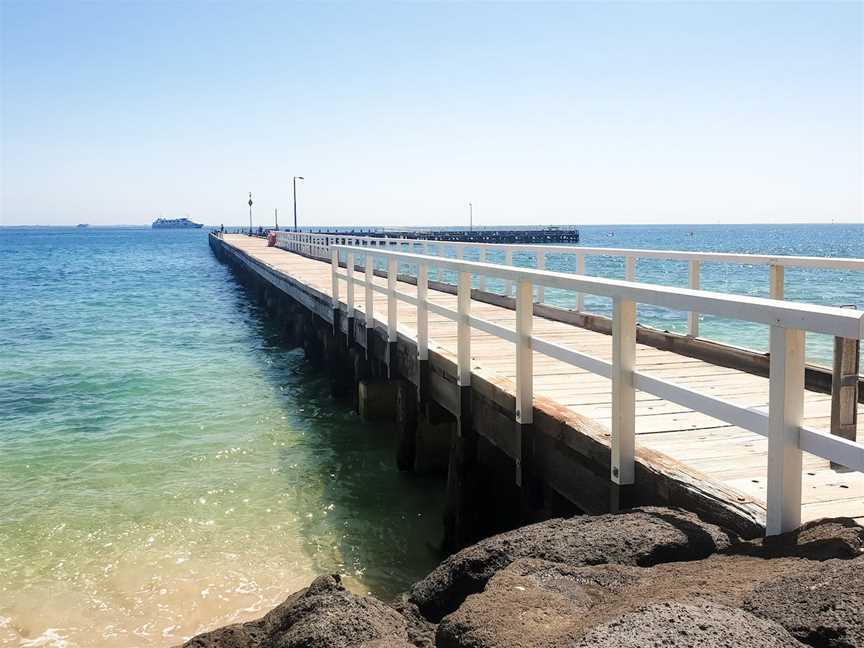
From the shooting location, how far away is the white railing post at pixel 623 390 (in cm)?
414

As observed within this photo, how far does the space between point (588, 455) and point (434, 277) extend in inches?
682

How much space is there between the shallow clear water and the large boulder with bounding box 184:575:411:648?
200cm

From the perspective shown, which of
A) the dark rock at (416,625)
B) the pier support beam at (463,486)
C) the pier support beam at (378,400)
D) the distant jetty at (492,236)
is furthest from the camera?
the distant jetty at (492,236)

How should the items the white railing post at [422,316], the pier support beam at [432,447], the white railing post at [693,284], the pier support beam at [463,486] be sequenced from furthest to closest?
the pier support beam at [432,447] → the white railing post at [693,284] → the white railing post at [422,316] → the pier support beam at [463,486]

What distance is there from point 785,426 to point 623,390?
1113 millimetres

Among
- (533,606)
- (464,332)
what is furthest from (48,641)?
(533,606)

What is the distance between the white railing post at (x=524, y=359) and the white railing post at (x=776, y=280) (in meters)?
2.62

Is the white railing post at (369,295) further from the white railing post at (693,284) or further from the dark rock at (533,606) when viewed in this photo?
the dark rock at (533,606)

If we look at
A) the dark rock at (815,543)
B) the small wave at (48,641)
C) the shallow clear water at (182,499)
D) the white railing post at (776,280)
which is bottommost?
the small wave at (48,641)

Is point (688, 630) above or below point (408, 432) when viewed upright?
above

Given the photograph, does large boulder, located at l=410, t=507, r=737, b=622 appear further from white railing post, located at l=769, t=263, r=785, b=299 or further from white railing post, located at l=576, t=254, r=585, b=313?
white railing post, located at l=576, t=254, r=585, b=313

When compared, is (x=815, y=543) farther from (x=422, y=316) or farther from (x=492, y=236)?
(x=492, y=236)

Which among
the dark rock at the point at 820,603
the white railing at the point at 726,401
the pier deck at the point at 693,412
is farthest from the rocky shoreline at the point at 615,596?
the pier deck at the point at 693,412

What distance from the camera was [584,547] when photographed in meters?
3.37
